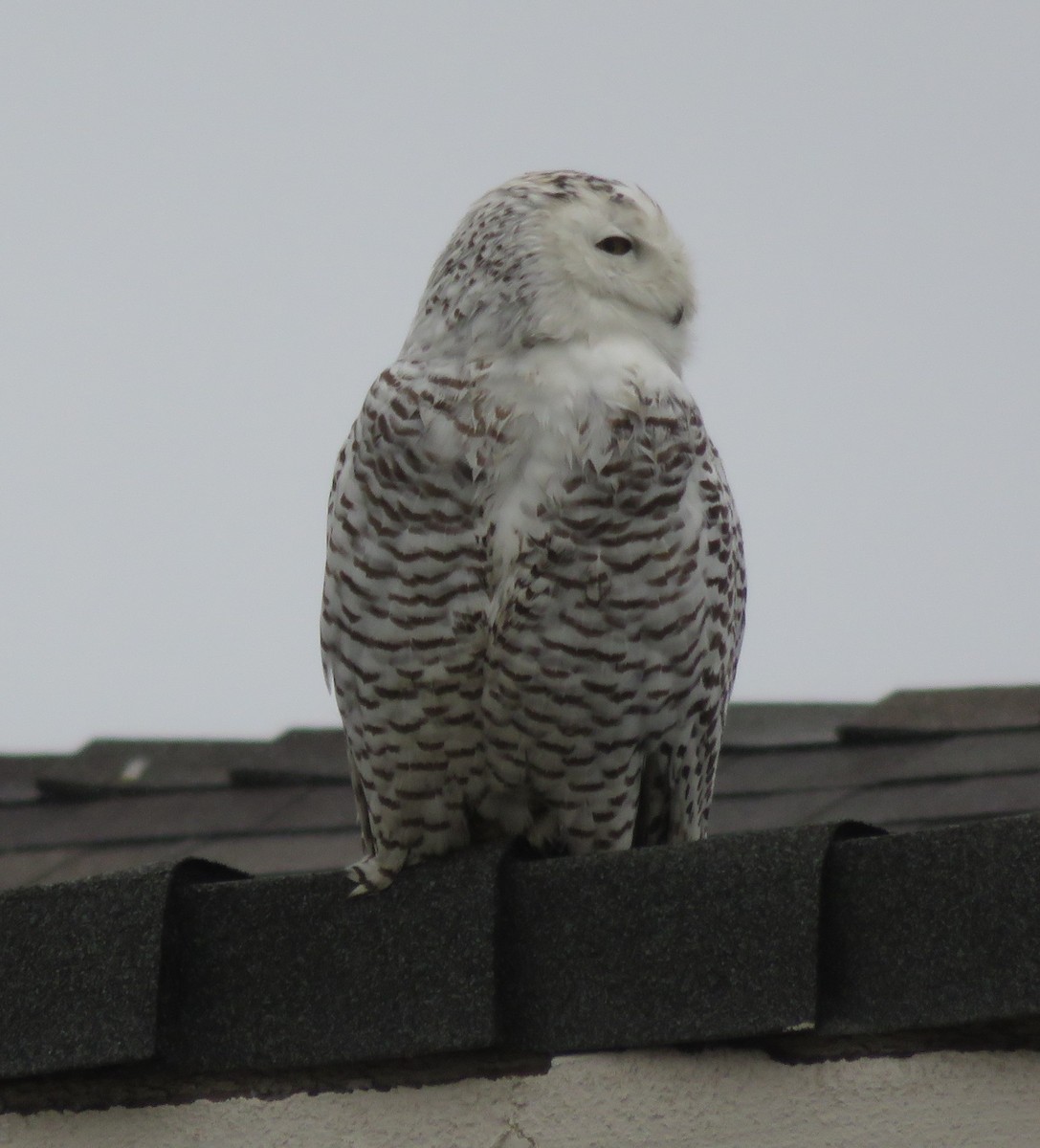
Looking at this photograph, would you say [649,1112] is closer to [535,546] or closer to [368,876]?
[368,876]

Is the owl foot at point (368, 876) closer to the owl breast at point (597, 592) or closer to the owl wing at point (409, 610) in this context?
the owl wing at point (409, 610)

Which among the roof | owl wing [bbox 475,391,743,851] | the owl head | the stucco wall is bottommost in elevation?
the stucco wall

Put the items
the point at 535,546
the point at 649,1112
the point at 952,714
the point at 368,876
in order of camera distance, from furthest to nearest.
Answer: the point at 952,714
the point at 535,546
the point at 368,876
the point at 649,1112

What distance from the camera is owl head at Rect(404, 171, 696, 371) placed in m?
2.72

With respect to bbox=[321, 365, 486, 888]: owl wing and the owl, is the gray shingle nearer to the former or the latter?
the owl

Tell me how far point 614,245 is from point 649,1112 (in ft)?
4.12

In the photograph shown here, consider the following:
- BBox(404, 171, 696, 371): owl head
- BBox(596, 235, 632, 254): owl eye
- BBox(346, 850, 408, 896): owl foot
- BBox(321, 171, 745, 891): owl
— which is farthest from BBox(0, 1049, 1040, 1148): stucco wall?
BBox(596, 235, 632, 254): owl eye

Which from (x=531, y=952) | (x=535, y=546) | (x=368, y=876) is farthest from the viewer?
(x=535, y=546)

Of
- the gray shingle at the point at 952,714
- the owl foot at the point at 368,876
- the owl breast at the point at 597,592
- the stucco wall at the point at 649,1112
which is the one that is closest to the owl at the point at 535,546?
the owl breast at the point at 597,592

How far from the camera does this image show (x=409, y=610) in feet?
8.65

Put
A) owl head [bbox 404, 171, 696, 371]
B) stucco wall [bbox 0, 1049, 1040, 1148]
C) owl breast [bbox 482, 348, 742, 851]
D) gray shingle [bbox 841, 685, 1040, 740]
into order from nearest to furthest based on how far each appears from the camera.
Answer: stucco wall [bbox 0, 1049, 1040, 1148], owl breast [bbox 482, 348, 742, 851], owl head [bbox 404, 171, 696, 371], gray shingle [bbox 841, 685, 1040, 740]

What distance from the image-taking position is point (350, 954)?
89.5 inches

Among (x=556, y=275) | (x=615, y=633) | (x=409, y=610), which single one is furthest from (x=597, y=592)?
(x=556, y=275)

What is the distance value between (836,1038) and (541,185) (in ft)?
4.38
